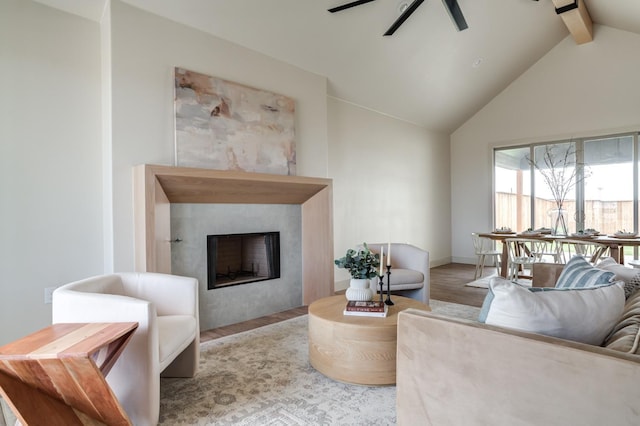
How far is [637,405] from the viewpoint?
1020 mm

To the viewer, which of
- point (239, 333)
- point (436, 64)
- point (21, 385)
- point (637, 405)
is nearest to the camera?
point (637, 405)

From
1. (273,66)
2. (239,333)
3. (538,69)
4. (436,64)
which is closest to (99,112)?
(273,66)

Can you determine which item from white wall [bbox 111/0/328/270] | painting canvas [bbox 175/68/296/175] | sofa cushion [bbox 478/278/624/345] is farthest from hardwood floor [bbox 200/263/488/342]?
sofa cushion [bbox 478/278/624/345]

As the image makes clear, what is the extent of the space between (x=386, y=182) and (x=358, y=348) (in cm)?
423

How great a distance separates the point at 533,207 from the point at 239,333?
5.93 metres

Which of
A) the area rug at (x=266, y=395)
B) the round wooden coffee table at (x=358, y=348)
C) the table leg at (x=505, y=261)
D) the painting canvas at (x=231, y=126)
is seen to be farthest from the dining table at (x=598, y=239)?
the area rug at (x=266, y=395)

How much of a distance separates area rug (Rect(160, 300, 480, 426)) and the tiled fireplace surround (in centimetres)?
86

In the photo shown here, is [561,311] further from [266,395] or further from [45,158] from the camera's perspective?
[45,158]

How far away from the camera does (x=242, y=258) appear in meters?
4.14

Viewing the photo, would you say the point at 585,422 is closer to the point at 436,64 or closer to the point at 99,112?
the point at 99,112

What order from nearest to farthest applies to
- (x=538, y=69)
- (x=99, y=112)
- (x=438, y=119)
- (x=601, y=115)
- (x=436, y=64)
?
1. (x=99, y=112)
2. (x=436, y=64)
3. (x=601, y=115)
4. (x=538, y=69)
5. (x=438, y=119)

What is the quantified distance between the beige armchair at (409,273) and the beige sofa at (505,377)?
2126 mm

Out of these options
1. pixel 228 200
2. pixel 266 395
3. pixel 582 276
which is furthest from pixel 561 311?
pixel 228 200

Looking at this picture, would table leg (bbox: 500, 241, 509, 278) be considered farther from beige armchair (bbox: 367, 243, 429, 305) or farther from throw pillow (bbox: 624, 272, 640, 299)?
throw pillow (bbox: 624, 272, 640, 299)
